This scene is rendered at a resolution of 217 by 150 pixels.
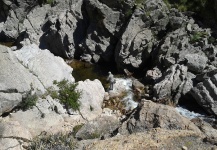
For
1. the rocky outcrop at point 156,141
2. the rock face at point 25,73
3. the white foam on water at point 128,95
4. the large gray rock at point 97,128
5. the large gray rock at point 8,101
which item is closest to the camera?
the rocky outcrop at point 156,141

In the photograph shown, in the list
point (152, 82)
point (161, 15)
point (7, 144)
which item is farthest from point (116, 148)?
point (161, 15)

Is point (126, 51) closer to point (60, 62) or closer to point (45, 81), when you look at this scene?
point (60, 62)

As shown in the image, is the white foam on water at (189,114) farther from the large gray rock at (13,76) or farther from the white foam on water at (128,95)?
the large gray rock at (13,76)

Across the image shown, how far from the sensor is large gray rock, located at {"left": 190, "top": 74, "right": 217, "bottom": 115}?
2202 centimetres

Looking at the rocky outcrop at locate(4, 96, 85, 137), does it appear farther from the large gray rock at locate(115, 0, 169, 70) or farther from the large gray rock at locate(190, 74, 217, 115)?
the large gray rock at locate(115, 0, 169, 70)

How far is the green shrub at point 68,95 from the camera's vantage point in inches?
816

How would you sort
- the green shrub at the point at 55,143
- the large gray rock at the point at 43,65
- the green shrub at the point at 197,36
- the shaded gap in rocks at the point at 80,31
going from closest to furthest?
the green shrub at the point at 55,143 < the large gray rock at the point at 43,65 < the green shrub at the point at 197,36 < the shaded gap in rocks at the point at 80,31

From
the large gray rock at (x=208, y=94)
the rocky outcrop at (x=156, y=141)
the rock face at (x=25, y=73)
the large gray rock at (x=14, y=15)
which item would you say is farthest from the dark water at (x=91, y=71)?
the rocky outcrop at (x=156, y=141)

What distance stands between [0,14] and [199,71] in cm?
2728

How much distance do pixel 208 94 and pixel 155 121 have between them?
908cm

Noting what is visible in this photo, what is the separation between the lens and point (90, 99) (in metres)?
21.9

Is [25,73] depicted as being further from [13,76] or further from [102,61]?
[102,61]

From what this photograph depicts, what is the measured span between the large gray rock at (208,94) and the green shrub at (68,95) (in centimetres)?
830

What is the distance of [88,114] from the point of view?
21062 millimetres
